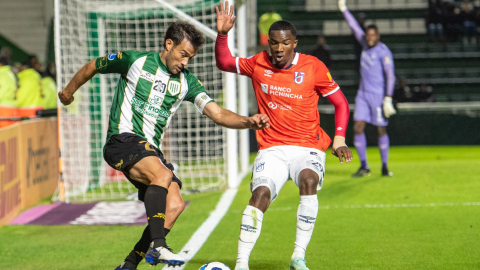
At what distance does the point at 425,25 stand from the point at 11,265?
17.0m

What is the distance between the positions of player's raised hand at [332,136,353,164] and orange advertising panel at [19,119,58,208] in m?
5.02

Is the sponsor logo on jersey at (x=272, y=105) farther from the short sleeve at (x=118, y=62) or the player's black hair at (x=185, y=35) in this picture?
the short sleeve at (x=118, y=62)

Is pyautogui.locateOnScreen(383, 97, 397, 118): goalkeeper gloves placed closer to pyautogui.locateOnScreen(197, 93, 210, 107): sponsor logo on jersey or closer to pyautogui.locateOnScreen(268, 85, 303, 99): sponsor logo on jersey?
pyautogui.locateOnScreen(268, 85, 303, 99): sponsor logo on jersey

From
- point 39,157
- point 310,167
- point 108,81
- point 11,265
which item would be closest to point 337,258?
point 310,167

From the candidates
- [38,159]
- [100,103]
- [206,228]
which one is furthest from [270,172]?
[100,103]

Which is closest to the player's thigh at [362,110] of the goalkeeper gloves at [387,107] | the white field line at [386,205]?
the goalkeeper gloves at [387,107]

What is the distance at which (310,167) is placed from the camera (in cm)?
469

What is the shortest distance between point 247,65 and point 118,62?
1.08 meters

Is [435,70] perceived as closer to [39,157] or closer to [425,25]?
[425,25]

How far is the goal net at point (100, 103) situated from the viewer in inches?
383

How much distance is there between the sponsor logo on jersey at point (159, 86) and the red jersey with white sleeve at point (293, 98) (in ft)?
2.66

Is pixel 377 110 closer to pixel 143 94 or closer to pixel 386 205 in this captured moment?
pixel 386 205

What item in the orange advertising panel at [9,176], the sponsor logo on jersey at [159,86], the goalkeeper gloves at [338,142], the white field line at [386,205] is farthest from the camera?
the white field line at [386,205]

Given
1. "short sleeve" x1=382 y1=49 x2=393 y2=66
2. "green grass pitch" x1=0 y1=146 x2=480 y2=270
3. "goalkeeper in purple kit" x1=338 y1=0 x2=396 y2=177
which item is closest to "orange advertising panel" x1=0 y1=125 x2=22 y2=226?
"green grass pitch" x1=0 y1=146 x2=480 y2=270
